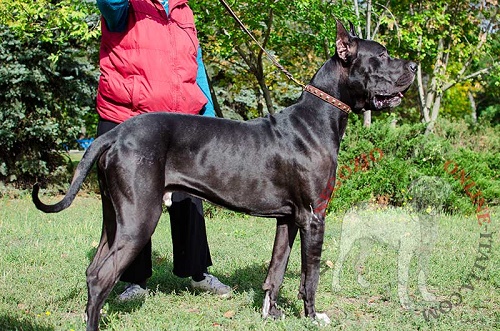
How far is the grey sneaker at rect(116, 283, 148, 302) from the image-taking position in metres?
4.46

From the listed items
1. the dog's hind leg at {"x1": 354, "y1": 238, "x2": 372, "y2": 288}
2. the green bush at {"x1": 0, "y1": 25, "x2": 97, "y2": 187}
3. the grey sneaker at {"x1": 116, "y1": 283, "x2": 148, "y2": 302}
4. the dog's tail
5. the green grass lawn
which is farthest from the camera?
the green bush at {"x1": 0, "y1": 25, "x2": 97, "y2": 187}

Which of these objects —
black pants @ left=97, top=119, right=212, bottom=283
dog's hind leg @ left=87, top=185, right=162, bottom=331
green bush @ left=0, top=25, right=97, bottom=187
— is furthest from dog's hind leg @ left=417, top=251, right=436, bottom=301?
green bush @ left=0, top=25, right=97, bottom=187

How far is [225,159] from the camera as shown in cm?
372

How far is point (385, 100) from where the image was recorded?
390 cm

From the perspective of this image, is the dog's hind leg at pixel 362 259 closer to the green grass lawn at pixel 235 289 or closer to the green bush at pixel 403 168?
the green grass lawn at pixel 235 289

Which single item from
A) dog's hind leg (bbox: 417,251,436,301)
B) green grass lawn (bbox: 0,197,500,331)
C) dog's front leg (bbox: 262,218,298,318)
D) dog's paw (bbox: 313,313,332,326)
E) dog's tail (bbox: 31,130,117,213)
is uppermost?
dog's tail (bbox: 31,130,117,213)

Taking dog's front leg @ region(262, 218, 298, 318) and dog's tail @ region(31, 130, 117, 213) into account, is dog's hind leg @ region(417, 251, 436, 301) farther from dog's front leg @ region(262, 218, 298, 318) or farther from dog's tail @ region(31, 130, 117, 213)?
dog's tail @ region(31, 130, 117, 213)

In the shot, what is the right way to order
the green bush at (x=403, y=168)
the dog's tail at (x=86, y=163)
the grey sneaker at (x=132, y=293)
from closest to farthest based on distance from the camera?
the dog's tail at (x=86, y=163), the grey sneaker at (x=132, y=293), the green bush at (x=403, y=168)

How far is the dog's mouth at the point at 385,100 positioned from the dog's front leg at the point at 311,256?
0.86 m

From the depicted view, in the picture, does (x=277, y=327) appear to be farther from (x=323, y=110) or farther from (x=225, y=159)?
Answer: (x=323, y=110)

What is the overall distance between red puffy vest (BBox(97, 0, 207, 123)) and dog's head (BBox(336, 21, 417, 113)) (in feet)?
3.94

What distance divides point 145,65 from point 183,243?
5.04 feet

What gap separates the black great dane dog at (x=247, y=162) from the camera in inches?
137

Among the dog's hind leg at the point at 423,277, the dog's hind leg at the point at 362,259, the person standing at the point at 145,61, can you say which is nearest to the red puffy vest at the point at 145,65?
the person standing at the point at 145,61
